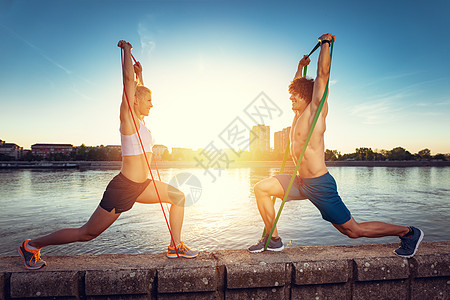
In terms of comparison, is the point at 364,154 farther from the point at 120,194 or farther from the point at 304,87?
the point at 120,194

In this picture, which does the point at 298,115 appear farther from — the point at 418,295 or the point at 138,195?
the point at 418,295

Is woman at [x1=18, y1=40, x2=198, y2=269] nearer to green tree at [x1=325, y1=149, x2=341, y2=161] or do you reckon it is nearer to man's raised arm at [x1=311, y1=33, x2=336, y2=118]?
man's raised arm at [x1=311, y1=33, x2=336, y2=118]

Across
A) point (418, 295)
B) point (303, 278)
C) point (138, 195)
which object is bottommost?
point (418, 295)

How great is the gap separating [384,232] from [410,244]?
0.30 m

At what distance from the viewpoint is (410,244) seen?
119 inches

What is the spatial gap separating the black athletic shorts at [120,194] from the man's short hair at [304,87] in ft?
6.83

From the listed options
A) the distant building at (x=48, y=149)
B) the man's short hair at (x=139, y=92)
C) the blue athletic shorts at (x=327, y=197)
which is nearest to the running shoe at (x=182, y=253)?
the blue athletic shorts at (x=327, y=197)

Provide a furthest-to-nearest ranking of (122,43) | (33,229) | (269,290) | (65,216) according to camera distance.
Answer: (65,216) → (33,229) → (122,43) → (269,290)

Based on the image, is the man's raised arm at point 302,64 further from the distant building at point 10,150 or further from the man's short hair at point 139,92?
the distant building at point 10,150

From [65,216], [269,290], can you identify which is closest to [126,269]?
[269,290]

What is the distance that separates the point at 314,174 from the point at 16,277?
3019mm

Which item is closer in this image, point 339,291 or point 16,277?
point 16,277

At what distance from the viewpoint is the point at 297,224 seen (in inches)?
393

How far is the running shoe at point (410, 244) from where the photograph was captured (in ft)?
9.78
